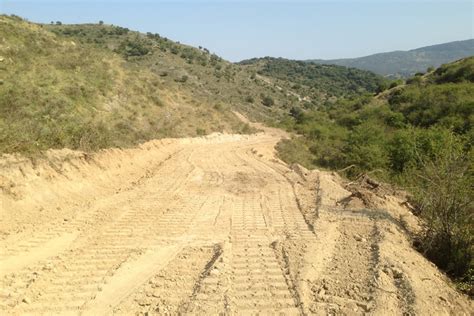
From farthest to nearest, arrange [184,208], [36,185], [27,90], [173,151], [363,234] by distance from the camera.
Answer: [173,151]
[27,90]
[184,208]
[36,185]
[363,234]

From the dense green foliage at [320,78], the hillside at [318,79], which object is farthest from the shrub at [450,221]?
the dense green foliage at [320,78]

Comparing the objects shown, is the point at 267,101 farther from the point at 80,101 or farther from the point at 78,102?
the point at 78,102

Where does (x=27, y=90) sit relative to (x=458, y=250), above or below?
above

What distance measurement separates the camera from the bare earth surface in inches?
210

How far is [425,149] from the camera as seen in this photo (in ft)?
59.6

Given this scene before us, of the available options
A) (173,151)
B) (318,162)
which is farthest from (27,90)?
(318,162)

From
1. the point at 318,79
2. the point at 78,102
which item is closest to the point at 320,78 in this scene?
the point at 318,79

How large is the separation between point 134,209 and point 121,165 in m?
4.70

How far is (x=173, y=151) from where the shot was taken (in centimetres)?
2000

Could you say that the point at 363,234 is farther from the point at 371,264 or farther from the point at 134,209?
the point at 134,209

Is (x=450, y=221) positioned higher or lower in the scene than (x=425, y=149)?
higher

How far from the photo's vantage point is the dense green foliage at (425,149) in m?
7.67

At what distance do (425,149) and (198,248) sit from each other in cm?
1396

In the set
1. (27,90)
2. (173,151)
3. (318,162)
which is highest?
(27,90)
